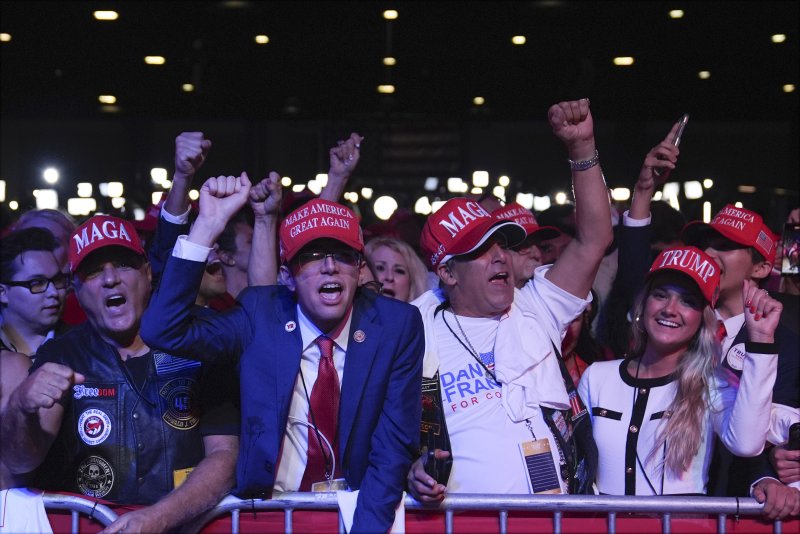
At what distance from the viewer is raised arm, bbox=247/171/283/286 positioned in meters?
4.30

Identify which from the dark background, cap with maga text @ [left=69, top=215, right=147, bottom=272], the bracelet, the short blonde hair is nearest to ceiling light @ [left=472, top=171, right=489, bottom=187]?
the dark background

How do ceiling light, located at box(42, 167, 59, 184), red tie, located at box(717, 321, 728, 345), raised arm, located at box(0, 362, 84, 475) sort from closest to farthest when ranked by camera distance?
raised arm, located at box(0, 362, 84, 475), red tie, located at box(717, 321, 728, 345), ceiling light, located at box(42, 167, 59, 184)

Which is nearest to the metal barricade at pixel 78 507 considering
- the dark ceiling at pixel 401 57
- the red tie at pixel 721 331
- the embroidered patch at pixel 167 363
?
the embroidered patch at pixel 167 363

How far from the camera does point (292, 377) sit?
3346mm

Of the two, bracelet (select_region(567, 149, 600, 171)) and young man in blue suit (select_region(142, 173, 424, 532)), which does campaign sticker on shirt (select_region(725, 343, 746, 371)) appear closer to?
bracelet (select_region(567, 149, 600, 171))

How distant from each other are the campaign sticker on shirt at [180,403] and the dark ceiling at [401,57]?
9.48 m

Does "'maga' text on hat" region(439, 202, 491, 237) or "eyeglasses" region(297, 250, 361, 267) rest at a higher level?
"'maga' text on hat" region(439, 202, 491, 237)

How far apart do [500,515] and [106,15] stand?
1110 cm

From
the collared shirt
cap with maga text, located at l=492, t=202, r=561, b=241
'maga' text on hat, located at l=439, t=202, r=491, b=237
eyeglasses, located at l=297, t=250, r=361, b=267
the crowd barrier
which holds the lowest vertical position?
the crowd barrier

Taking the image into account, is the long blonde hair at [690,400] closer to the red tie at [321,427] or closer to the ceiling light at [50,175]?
the red tie at [321,427]

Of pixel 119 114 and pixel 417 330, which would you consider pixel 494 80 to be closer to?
pixel 119 114

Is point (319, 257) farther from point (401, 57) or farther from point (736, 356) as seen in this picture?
point (401, 57)

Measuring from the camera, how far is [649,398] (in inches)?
148

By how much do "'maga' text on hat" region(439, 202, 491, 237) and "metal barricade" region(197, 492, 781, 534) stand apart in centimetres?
122
